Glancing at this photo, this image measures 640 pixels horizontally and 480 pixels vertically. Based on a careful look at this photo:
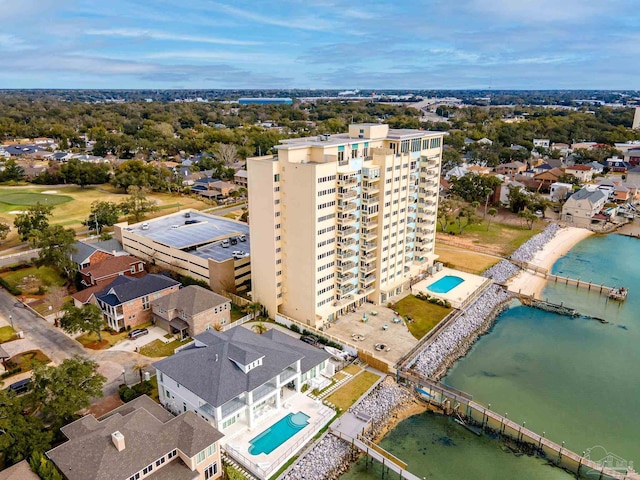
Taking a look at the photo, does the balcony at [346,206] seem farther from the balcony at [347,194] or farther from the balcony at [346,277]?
the balcony at [346,277]

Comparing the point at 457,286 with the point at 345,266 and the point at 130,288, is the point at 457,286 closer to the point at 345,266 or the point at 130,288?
the point at 345,266

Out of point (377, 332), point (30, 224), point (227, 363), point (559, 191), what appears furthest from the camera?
point (559, 191)

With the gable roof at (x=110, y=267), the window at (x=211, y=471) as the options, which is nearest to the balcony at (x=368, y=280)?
the window at (x=211, y=471)

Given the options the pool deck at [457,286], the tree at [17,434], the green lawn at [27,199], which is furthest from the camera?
the green lawn at [27,199]

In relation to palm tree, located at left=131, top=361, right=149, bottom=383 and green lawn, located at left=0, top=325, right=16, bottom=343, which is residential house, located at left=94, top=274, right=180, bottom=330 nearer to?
palm tree, located at left=131, top=361, right=149, bottom=383

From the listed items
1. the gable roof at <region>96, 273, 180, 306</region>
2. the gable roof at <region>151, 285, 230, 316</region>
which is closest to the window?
the gable roof at <region>151, 285, 230, 316</region>

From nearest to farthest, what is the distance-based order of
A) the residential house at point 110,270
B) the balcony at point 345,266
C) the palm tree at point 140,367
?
the palm tree at point 140,367
the balcony at point 345,266
the residential house at point 110,270

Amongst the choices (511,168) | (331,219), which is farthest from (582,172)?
(331,219)
